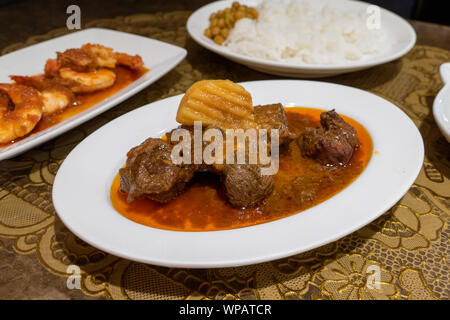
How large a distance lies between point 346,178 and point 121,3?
491cm

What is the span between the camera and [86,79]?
11.0 feet

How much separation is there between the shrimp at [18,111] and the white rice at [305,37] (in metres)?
2.08

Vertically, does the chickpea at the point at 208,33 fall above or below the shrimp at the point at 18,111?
above

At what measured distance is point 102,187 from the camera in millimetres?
2131

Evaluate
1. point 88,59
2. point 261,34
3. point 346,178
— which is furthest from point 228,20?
point 346,178

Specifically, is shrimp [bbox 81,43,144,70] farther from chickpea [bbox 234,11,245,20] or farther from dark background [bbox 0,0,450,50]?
dark background [bbox 0,0,450,50]

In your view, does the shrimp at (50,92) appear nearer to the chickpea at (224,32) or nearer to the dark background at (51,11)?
the dark background at (51,11)

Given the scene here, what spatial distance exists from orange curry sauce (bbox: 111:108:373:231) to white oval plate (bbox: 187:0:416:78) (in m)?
1.18

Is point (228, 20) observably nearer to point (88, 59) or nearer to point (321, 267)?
point (88, 59)

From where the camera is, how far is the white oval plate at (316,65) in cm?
337

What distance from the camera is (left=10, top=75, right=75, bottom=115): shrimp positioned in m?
3.04

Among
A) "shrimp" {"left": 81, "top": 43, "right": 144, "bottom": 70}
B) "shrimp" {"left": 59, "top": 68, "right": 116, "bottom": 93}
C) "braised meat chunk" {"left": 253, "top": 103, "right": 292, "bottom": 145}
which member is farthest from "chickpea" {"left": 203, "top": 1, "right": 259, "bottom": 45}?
"braised meat chunk" {"left": 253, "top": 103, "right": 292, "bottom": 145}

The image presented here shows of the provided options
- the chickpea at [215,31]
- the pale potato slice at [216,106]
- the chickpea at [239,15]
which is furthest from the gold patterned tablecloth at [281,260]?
the chickpea at [239,15]

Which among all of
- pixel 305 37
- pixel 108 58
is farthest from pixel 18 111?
pixel 305 37
